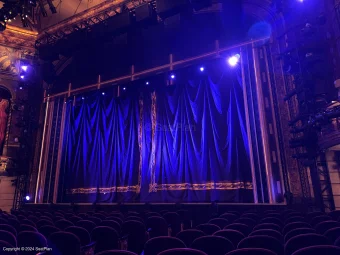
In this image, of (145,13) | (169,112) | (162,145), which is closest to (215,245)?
(145,13)

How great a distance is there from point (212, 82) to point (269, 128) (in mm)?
2873

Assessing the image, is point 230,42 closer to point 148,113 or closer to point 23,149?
point 148,113

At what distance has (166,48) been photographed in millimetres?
9898

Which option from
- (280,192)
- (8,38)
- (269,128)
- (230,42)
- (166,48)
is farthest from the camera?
(8,38)

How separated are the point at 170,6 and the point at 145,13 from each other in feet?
3.11

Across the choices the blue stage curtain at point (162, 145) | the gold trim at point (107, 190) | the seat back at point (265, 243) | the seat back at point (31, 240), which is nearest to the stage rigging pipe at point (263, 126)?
the blue stage curtain at point (162, 145)

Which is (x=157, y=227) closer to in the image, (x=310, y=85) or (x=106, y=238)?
(x=106, y=238)

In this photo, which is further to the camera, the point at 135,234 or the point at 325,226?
the point at 135,234

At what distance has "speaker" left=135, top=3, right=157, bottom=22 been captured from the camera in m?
7.71

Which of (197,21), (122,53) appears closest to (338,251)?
(197,21)

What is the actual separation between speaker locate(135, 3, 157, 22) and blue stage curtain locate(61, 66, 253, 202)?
2.88m

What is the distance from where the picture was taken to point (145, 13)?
25.4ft

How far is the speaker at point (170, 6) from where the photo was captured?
7067 millimetres

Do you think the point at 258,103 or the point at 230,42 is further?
the point at 230,42
